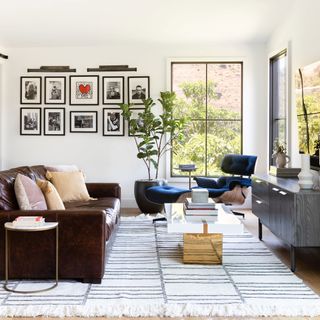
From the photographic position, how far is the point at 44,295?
3139 mm

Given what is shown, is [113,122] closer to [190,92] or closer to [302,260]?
[190,92]

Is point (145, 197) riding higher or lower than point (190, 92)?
lower

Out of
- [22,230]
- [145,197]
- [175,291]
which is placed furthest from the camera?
[145,197]

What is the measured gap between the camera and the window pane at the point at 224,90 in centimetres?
748

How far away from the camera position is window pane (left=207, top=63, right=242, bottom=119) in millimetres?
7480

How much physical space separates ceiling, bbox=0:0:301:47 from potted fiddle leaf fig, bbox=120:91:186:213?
3.44ft

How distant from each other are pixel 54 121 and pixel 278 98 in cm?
375

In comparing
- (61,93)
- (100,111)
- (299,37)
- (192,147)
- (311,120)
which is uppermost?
(299,37)

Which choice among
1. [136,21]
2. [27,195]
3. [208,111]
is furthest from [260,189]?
[136,21]

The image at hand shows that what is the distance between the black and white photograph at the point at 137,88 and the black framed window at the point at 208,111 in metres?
0.45

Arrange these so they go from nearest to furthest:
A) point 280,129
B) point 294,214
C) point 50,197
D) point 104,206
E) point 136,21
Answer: point 294,214 → point 50,197 → point 104,206 → point 136,21 → point 280,129

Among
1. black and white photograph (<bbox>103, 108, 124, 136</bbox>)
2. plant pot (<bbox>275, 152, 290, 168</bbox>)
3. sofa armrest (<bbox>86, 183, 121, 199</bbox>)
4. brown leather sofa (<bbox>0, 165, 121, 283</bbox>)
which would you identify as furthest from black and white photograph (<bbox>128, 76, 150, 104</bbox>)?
brown leather sofa (<bbox>0, 165, 121, 283</bbox>)

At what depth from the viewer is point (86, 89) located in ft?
24.5

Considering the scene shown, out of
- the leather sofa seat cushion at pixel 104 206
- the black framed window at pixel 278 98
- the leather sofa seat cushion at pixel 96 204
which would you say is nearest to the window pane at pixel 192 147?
the black framed window at pixel 278 98
